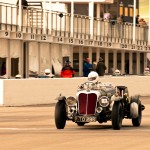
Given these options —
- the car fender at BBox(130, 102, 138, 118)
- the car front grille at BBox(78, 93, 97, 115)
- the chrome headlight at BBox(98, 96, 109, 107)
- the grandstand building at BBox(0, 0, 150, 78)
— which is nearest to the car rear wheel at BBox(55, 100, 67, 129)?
the car front grille at BBox(78, 93, 97, 115)

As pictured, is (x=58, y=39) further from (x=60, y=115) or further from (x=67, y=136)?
(x=67, y=136)

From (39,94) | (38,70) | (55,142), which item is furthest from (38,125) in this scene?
(38,70)

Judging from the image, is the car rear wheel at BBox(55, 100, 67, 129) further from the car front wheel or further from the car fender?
the car fender

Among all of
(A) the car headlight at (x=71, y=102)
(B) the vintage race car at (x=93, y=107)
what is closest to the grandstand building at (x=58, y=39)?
(B) the vintage race car at (x=93, y=107)

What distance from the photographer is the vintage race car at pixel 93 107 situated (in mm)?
21656

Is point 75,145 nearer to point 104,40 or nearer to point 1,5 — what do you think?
point 1,5

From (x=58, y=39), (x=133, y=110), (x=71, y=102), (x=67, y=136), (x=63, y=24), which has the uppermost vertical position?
(x=63, y=24)

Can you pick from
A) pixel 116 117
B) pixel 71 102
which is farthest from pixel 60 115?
pixel 116 117

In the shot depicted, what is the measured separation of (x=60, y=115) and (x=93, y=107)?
83 cm

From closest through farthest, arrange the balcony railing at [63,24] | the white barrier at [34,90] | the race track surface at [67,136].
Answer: the race track surface at [67,136]
the white barrier at [34,90]
the balcony railing at [63,24]

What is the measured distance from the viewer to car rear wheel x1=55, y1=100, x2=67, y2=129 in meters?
22.1

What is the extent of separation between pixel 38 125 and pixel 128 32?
130 ft

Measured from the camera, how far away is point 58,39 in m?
49.1

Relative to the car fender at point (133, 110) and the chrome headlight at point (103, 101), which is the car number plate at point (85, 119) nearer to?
the chrome headlight at point (103, 101)
